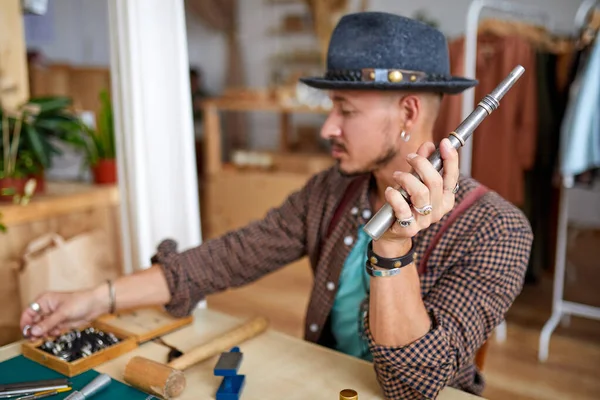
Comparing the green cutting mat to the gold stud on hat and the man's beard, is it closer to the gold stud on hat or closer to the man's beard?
the man's beard

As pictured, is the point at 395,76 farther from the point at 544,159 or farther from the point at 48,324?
the point at 544,159

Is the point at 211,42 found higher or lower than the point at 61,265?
higher

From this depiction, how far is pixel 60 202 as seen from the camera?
2.29 metres

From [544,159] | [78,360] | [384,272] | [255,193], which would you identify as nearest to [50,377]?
[78,360]

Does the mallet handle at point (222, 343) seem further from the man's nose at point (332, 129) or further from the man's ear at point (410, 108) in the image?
the man's ear at point (410, 108)

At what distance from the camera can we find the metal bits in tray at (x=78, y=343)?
3.95 ft

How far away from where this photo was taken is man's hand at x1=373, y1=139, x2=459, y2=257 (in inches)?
36.0

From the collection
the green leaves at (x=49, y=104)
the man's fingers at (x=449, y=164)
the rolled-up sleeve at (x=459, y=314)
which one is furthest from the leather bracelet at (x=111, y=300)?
the green leaves at (x=49, y=104)

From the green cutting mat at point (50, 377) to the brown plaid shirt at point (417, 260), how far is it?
1.05ft

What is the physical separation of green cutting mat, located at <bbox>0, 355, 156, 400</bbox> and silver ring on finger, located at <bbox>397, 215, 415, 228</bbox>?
1.82 ft

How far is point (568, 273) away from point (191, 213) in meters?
3.03

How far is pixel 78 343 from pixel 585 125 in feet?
7.34

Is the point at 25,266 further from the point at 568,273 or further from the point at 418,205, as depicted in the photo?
the point at 568,273

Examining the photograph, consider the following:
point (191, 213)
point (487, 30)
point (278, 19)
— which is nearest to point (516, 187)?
point (487, 30)
